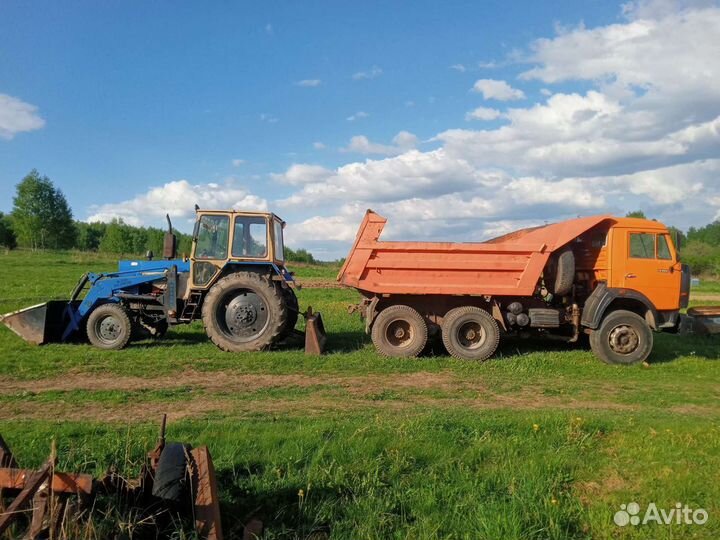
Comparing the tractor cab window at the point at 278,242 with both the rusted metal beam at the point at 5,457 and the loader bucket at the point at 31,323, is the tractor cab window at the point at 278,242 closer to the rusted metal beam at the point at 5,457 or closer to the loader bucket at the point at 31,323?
the loader bucket at the point at 31,323

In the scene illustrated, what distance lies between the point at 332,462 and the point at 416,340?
5.81m

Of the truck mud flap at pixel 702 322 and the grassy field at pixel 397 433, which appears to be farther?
the truck mud flap at pixel 702 322

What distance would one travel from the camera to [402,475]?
4.18 metres

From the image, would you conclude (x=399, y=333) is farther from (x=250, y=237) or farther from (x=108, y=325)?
(x=108, y=325)

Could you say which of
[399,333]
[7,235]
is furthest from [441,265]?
[7,235]

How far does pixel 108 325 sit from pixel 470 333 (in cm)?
679

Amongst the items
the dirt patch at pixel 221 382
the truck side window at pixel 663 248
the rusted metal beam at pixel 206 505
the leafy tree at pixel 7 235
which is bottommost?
the dirt patch at pixel 221 382

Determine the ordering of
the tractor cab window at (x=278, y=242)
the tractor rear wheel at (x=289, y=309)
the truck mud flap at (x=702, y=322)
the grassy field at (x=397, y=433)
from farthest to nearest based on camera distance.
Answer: the truck mud flap at (x=702, y=322)
the tractor cab window at (x=278, y=242)
the tractor rear wheel at (x=289, y=309)
the grassy field at (x=397, y=433)

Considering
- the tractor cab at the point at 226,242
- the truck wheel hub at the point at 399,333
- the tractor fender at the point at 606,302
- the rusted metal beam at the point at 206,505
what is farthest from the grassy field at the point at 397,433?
the tractor cab at the point at 226,242

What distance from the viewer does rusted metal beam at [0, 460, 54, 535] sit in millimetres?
2477

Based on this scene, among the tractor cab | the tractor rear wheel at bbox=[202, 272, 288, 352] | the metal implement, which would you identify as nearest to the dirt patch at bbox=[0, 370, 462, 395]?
the tractor rear wheel at bbox=[202, 272, 288, 352]

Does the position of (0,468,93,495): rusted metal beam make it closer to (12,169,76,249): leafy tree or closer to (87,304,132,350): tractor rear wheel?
(87,304,132,350): tractor rear wheel

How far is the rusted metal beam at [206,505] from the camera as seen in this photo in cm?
297

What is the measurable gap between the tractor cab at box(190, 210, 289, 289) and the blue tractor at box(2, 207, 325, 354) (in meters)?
0.02
